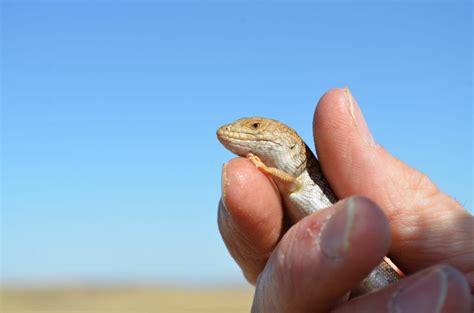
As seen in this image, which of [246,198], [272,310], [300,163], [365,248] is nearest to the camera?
[365,248]

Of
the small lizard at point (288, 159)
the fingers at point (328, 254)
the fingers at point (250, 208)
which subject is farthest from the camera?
the small lizard at point (288, 159)

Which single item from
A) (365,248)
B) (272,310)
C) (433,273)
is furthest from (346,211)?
(272,310)

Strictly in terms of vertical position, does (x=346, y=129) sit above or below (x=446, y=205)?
above

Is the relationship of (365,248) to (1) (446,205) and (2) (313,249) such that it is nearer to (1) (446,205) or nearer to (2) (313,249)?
(2) (313,249)

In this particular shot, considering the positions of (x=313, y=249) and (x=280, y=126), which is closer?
(x=313, y=249)

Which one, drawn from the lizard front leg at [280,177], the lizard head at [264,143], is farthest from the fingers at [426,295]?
the lizard head at [264,143]

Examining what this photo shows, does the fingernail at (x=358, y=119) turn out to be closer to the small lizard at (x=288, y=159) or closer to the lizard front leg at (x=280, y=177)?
the small lizard at (x=288, y=159)

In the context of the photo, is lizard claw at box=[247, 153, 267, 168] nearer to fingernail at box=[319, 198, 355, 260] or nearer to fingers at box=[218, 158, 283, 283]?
fingers at box=[218, 158, 283, 283]
